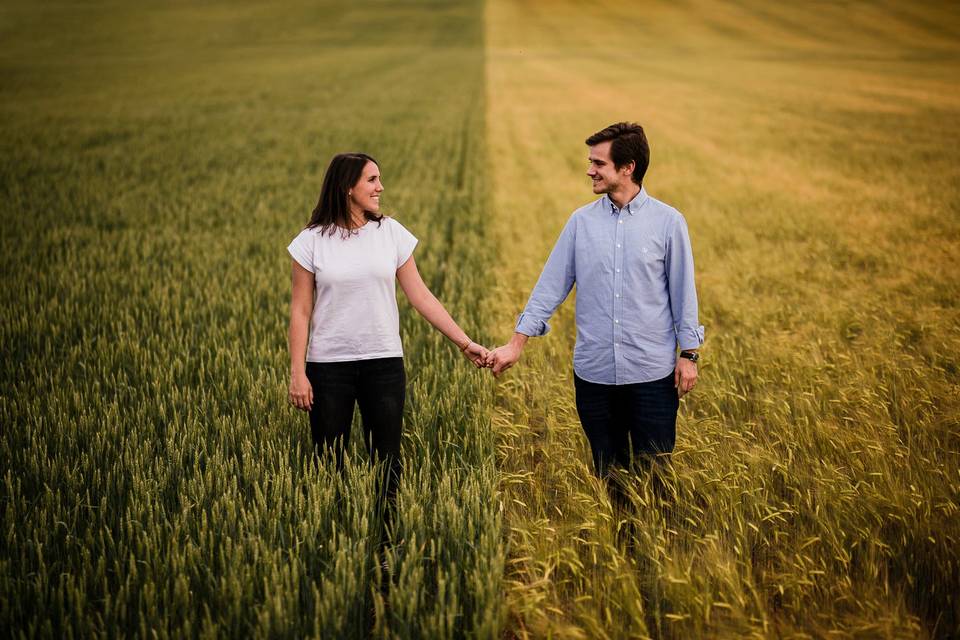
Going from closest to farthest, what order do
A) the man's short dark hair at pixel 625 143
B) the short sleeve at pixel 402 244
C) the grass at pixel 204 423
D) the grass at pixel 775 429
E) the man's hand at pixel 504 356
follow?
the grass at pixel 204 423 < the grass at pixel 775 429 < the man's short dark hair at pixel 625 143 < the short sleeve at pixel 402 244 < the man's hand at pixel 504 356

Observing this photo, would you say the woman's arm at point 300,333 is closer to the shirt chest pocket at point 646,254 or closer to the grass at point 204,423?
the grass at point 204,423

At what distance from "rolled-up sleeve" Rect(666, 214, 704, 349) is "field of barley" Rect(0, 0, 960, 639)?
701 millimetres

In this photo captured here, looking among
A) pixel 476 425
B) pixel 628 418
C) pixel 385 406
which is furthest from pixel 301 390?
pixel 628 418

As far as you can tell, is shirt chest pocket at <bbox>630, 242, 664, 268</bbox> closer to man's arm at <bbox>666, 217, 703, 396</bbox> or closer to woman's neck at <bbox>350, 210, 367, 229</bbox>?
man's arm at <bbox>666, 217, 703, 396</bbox>

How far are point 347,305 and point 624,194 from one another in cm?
132

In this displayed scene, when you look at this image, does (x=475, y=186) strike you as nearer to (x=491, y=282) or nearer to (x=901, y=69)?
(x=491, y=282)

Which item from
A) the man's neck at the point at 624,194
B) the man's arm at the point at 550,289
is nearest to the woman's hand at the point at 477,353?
the man's arm at the point at 550,289

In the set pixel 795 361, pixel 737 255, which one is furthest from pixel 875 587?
pixel 737 255

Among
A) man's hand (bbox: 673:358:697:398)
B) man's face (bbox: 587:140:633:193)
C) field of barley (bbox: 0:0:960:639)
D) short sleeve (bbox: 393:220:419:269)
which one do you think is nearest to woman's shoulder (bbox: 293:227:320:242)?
short sleeve (bbox: 393:220:419:269)

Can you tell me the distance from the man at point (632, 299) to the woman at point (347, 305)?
0.87 metres

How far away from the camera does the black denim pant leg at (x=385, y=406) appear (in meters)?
2.94

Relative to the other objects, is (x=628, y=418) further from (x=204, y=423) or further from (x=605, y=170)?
(x=204, y=423)

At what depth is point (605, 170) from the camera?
2.77m

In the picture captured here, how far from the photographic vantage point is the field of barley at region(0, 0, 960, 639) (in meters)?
2.43
